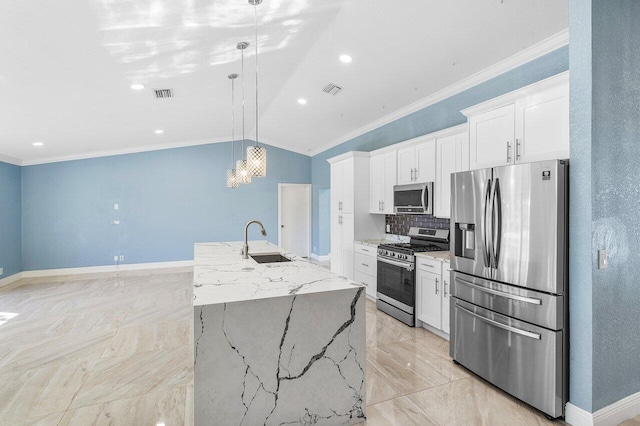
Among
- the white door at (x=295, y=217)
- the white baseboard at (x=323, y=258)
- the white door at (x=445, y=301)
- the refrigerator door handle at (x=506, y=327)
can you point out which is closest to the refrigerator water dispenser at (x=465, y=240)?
the refrigerator door handle at (x=506, y=327)

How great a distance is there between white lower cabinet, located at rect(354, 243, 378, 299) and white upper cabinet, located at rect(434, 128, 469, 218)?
3.88ft

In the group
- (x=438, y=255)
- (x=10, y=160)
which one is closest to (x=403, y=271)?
(x=438, y=255)

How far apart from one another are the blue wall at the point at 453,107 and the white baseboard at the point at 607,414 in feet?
8.47

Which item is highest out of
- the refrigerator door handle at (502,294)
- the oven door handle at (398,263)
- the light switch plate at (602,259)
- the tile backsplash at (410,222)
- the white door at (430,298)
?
the tile backsplash at (410,222)

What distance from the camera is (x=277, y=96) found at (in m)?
5.34

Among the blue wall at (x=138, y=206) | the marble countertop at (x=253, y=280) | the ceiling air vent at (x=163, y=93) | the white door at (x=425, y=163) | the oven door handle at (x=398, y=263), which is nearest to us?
the marble countertop at (x=253, y=280)

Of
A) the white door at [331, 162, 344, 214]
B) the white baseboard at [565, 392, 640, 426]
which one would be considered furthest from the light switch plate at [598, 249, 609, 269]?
the white door at [331, 162, 344, 214]

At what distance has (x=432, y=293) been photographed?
3553 mm

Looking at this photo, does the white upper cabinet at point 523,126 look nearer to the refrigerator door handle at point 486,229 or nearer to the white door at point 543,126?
the white door at point 543,126

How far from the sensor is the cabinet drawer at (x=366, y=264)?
15.3ft

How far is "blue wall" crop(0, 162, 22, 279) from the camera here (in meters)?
5.83

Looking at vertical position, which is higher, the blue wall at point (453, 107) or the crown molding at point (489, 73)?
the crown molding at point (489, 73)

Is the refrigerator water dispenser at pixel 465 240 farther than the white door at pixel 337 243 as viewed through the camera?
No

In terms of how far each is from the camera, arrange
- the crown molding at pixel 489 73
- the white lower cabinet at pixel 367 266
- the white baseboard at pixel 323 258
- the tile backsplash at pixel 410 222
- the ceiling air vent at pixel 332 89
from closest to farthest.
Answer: the crown molding at pixel 489 73, the tile backsplash at pixel 410 222, the ceiling air vent at pixel 332 89, the white lower cabinet at pixel 367 266, the white baseboard at pixel 323 258
